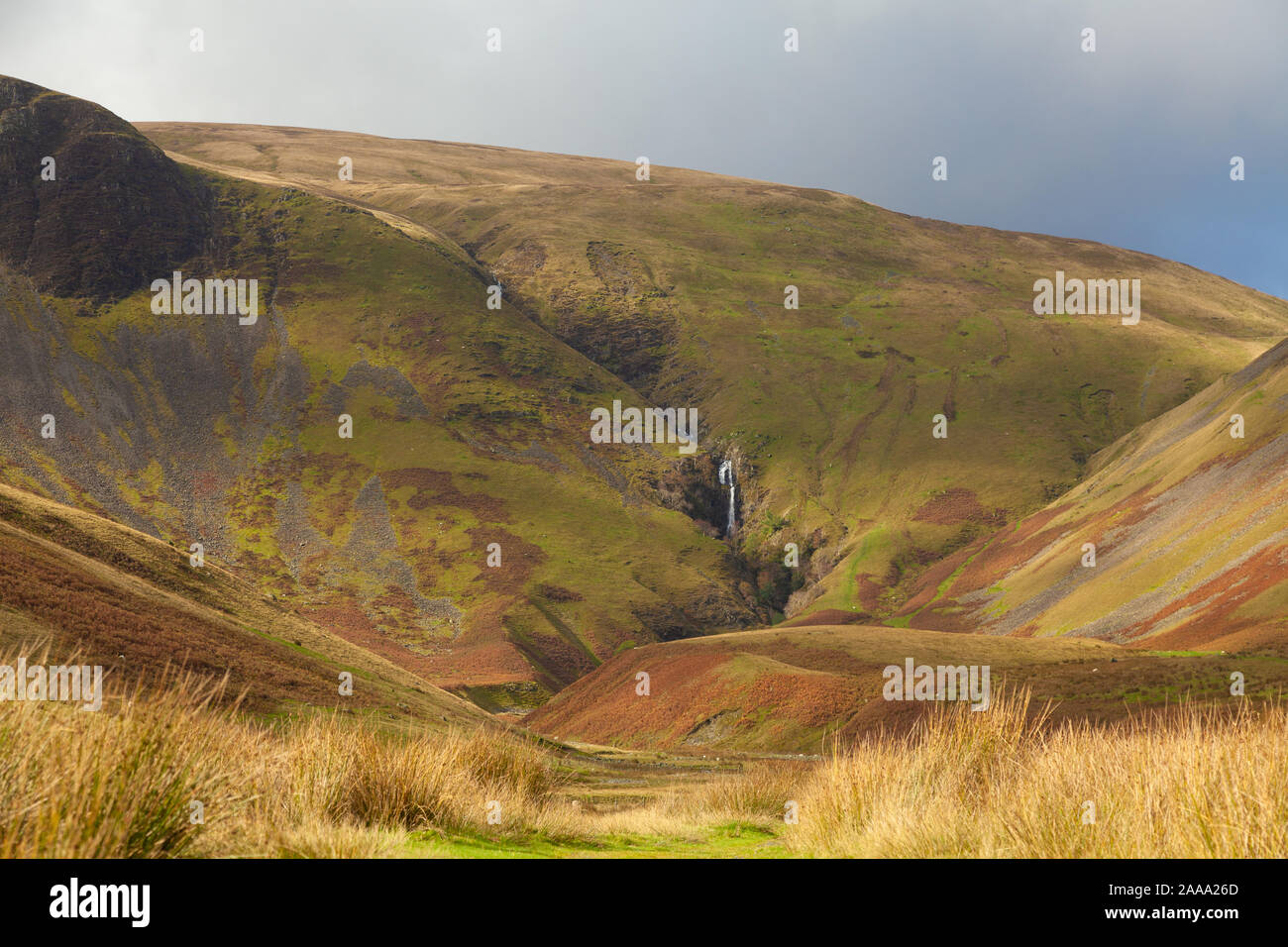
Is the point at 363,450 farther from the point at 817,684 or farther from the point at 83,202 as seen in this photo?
the point at 817,684

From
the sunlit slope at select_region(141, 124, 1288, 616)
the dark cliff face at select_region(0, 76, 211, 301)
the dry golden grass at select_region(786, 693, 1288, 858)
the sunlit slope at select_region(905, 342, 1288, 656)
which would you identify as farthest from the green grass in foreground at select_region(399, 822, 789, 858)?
the dark cliff face at select_region(0, 76, 211, 301)

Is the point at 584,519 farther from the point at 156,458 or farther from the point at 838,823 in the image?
the point at 838,823

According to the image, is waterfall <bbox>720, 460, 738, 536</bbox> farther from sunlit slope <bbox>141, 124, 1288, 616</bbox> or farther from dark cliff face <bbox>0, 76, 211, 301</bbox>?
dark cliff face <bbox>0, 76, 211, 301</bbox>

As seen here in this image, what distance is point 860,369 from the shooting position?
15438 centimetres

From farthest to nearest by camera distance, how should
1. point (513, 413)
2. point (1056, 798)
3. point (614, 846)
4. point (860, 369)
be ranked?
point (860, 369)
point (513, 413)
point (614, 846)
point (1056, 798)

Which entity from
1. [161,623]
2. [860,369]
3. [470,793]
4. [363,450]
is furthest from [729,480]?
[470,793]

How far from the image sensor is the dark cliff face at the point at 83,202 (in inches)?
5300

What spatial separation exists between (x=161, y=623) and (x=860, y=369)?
135m

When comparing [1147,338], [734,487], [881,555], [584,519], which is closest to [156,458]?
[584,519]

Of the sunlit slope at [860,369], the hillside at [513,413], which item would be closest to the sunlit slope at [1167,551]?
the hillside at [513,413]

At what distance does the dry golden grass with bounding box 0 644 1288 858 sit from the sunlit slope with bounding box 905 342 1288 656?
113 feet
